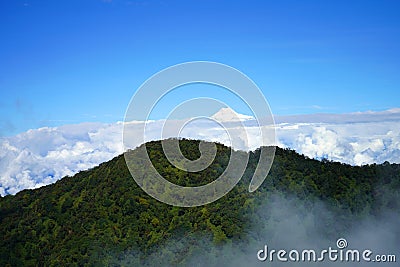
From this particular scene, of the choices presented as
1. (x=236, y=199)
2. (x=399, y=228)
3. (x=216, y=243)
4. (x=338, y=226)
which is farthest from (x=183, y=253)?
(x=399, y=228)

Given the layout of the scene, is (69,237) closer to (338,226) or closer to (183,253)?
(183,253)

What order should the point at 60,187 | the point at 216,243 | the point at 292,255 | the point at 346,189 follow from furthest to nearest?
the point at 60,187 → the point at 346,189 → the point at 216,243 → the point at 292,255

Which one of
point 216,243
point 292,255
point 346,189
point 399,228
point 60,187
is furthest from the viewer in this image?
point 60,187

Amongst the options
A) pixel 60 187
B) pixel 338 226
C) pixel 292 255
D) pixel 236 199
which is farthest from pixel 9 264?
pixel 338 226

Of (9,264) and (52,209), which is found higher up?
(52,209)

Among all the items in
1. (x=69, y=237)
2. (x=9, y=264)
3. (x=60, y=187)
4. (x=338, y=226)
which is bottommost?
(x=9, y=264)

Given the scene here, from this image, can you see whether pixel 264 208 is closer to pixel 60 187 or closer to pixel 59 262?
pixel 59 262

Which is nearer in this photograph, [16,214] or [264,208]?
[264,208]
